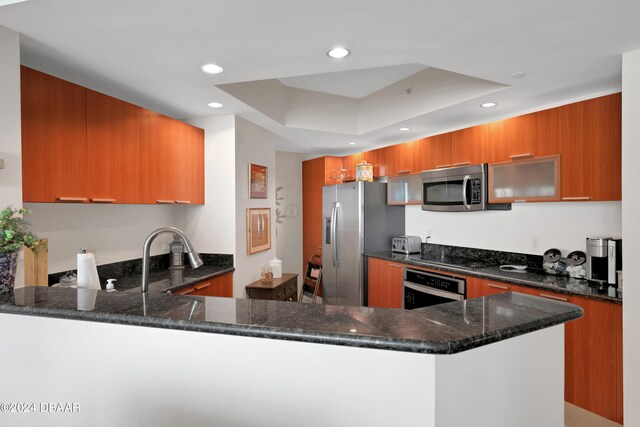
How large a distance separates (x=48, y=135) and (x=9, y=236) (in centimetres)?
75

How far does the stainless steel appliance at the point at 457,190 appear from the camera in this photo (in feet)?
10.9

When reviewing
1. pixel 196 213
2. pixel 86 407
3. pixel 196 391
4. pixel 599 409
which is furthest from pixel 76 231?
pixel 599 409

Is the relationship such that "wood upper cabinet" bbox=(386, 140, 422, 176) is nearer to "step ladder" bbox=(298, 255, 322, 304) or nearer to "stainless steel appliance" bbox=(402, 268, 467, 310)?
"stainless steel appliance" bbox=(402, 268, 467, 310)

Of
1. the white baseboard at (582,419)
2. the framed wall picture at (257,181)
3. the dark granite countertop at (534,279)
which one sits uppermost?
the framed wall picture at (257,181)

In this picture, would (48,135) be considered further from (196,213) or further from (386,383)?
(386,383)

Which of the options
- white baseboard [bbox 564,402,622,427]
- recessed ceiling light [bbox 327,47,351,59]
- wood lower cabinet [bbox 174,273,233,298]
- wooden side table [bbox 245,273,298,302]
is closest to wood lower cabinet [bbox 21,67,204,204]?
wood lower cabinet [bbox 174,273,233,298]

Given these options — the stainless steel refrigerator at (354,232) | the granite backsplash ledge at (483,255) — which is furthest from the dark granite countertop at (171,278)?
the granite backsplash ledge at (483,255)

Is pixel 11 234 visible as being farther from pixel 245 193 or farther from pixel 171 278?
pixel 245 193

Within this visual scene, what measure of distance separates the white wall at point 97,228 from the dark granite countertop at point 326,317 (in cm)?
99

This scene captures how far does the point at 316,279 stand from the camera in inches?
198

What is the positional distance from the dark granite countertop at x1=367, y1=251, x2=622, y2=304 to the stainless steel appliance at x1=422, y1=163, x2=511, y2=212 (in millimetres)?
573

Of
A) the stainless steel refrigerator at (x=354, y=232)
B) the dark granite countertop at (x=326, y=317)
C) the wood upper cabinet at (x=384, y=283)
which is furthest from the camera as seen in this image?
the stainless steel refrigerator at (x=354, y=232)

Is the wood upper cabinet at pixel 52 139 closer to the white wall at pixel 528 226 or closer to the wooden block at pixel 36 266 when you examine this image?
the wooden block at pixel 36 266

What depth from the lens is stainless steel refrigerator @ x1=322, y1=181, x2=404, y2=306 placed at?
4309mm
